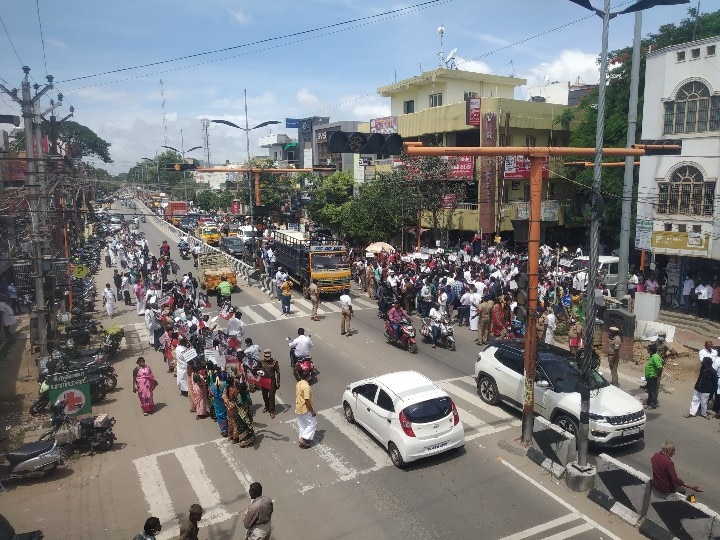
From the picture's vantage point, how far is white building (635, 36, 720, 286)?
67.0 ft

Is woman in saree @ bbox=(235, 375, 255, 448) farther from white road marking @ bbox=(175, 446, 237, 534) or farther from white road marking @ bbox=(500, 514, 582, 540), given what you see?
white road marking @ bbox=(500, 514, 582, 540)

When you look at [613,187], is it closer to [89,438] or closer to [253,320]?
[253,320]

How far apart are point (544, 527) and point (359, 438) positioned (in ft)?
14.1

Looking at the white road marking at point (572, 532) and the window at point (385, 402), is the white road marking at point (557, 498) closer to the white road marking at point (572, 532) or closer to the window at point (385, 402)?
the white road marking at point (572, 532)

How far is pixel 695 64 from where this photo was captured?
2070cm

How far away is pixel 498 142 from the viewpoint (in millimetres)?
35656

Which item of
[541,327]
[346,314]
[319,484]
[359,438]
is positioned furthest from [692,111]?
[319,484]

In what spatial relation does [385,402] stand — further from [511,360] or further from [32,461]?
[32,461]

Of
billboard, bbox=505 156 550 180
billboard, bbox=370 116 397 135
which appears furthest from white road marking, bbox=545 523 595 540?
billboard, bbox=370 116 397 135

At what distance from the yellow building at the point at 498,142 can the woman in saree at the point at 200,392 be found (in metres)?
24.8

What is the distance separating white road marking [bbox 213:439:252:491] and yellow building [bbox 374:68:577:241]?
25936 mm

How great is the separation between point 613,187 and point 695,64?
8.85 m

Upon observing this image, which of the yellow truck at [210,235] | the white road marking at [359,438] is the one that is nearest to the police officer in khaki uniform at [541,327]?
the white road marking at [359,438]

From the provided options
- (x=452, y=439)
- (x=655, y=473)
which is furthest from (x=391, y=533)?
(x=655, y=473)
